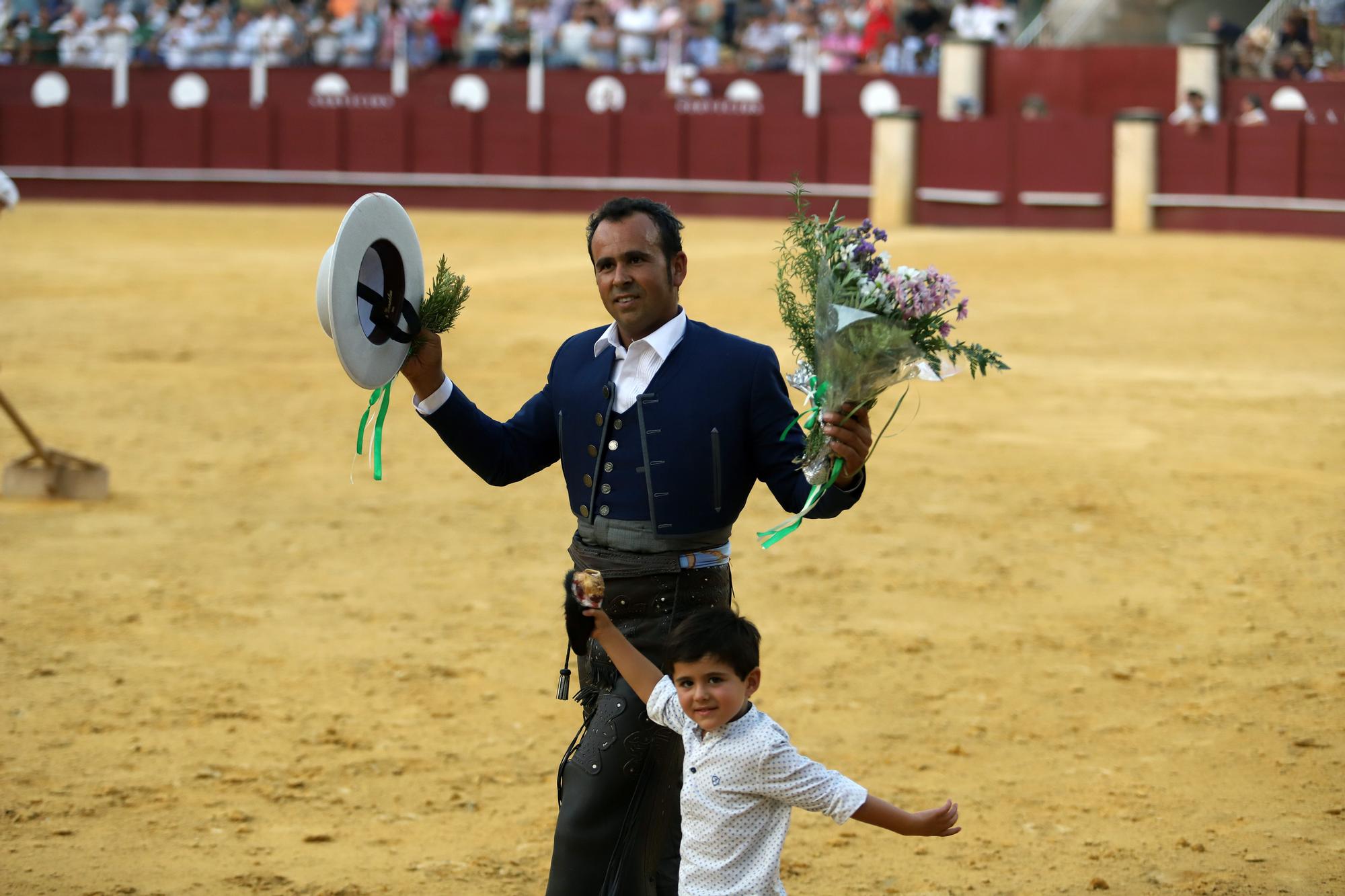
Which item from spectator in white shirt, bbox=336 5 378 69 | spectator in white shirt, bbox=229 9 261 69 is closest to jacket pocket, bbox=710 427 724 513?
spectator in white shirt, bbox=336 5 378 69

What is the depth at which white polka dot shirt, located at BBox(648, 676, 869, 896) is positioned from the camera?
2.81m

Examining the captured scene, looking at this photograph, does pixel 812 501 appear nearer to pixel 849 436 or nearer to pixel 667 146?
pixel 849 436

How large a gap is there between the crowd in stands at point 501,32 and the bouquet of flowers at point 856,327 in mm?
19682

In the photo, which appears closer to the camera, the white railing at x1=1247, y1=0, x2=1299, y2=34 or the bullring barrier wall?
the bullring barrier wall

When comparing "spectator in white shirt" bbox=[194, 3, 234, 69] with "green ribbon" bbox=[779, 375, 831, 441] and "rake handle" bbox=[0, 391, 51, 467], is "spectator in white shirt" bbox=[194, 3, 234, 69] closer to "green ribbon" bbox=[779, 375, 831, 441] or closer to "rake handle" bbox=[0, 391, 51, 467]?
"rake handle" bbox=[0, 391, 51, 467]

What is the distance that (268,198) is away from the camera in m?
24.2

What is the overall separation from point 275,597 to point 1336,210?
15282 millimetres

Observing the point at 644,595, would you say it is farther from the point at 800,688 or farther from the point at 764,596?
the point at 764,596

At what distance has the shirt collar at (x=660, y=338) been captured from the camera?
10.6ft

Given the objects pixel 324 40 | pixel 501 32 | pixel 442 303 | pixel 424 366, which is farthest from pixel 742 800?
pixel 324 40

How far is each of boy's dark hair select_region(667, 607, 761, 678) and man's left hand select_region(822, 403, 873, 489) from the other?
324mm

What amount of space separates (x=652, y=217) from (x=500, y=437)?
53 cm

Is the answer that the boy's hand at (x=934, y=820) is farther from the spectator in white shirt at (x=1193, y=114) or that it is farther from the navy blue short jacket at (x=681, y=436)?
the spectator in white shirt at (x=1193, y=114)

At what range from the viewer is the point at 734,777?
283 centimetres
